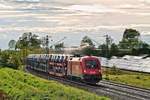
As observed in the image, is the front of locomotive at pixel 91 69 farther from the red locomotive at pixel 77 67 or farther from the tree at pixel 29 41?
the tree at pixel 29 41

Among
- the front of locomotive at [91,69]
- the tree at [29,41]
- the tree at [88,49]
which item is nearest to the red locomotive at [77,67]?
the front of locomotive at [91,69]

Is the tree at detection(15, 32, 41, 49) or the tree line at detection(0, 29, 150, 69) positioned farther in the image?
the tree at detection(15, 32, 41, 49)

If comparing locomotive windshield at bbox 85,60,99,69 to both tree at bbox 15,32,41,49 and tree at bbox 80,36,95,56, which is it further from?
tree at bbox 15,32,41,49

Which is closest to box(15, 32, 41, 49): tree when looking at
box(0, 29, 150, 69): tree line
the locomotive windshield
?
box(0, 29, 150, 69): tree line

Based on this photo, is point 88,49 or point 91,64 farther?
point 88,49

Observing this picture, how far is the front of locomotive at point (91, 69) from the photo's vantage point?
134ft

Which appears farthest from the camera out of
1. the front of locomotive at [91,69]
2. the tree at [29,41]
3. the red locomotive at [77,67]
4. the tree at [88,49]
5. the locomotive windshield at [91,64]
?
the tree at [29,41]

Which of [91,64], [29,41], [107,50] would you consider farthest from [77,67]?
[29,41]

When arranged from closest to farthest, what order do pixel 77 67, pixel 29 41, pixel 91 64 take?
pixel 91 64, pixel 77 67, pixel 29 41

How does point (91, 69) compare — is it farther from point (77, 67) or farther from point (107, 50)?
point (107, 50)

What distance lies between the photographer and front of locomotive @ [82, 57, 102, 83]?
40.8 metres

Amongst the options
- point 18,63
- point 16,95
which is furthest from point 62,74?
point 18,63

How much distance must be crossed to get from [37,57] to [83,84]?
33.8 metres

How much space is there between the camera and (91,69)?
135 feet
